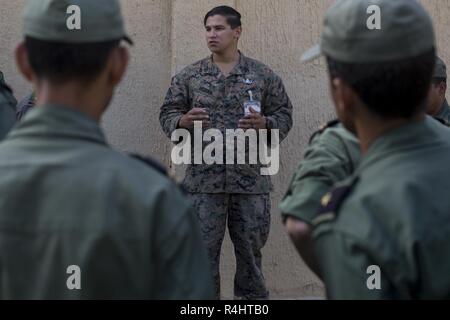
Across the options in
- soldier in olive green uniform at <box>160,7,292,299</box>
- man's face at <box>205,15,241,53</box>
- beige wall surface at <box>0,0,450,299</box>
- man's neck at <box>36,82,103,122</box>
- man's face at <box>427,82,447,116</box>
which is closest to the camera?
man's neck at <box>36,82,103,122</box>

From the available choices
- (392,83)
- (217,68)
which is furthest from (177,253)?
(217,68)

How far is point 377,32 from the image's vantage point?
6.37 feet

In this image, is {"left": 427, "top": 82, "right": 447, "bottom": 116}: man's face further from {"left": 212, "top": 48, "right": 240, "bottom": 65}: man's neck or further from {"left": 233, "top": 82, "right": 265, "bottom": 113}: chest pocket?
{"left": 212, "top": 48, "right": 240, "bottom": 65}: man's neck

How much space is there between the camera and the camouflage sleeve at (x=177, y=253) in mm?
1784

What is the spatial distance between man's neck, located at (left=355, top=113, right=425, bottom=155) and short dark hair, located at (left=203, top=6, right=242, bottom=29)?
4.04 m

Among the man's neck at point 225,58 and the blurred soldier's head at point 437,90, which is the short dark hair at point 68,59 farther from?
the man's neck at point 225,58

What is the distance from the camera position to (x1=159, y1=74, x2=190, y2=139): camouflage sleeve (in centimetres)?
588

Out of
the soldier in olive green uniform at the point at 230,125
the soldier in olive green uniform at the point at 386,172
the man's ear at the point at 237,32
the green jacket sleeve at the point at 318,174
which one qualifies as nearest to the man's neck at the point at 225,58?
the soldier in olive green uniform at the point at 230,125

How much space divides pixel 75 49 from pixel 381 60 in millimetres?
676

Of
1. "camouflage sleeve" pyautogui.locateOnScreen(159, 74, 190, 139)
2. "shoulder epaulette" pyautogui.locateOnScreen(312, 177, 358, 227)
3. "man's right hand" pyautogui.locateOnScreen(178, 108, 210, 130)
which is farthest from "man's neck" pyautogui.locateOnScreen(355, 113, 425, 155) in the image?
"camouflage sleeve" pyautogui.locateOnScreen(159, 74, 190, 139)

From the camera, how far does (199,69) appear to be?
593 centimetres

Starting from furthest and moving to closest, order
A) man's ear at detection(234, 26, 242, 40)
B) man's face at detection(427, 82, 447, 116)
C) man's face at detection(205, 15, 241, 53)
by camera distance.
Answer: man's ear at detection(234, 26, 242, 40) → man's face at detection(205, 15, 241, 53) → man's face at detection(427, 82, 447, 116)

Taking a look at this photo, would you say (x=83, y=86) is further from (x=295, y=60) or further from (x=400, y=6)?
(x=295, y=60)

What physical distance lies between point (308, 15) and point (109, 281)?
4.75m
